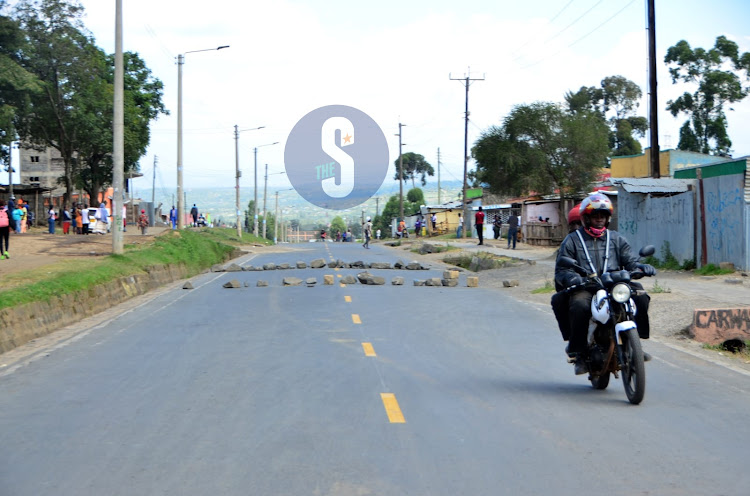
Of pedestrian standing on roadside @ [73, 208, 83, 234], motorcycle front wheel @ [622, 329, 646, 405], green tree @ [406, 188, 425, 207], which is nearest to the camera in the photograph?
motorcycle front wheel @ [622, 329, 646, 405]

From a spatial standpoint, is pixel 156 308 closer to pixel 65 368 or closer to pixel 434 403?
pixel 65 368

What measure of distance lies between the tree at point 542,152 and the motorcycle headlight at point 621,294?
35.1 metres

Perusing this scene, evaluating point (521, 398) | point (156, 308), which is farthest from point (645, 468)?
point (156, 308)

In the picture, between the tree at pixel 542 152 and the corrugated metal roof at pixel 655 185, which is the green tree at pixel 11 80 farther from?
the corrugated metal roof at pixel 655 185

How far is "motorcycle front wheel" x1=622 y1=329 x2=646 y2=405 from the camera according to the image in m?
7.25

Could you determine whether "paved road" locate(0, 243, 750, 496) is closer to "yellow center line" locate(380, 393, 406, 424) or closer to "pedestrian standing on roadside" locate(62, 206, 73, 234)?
"yellow center line" locate(380, 393, 406, 424)

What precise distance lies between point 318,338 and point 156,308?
6.27 m

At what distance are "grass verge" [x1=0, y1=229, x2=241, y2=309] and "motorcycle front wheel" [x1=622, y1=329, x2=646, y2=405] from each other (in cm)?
958

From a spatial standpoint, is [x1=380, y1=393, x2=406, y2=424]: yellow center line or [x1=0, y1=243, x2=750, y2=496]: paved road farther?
[x1=380, y1=393, x2=406, y2=424]: yellow center line

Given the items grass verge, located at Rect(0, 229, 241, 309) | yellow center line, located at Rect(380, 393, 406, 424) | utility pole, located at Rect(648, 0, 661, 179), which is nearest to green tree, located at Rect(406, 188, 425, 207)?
grass verge, located at Rect(0, 229, 241, 309)

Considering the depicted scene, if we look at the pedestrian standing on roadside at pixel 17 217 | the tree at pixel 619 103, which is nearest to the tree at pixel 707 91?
the tree at pixel 619 103

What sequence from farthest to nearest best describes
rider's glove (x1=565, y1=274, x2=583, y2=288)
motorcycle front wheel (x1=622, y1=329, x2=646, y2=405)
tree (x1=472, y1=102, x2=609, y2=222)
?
tree (x1=472, y1=102, x2=609, y2=222) < rider's glove (x1=565, y1=274, x2=583, y2=288) < motorcycle front wheel (x1=622, y1=329, x2=646, y2=405)

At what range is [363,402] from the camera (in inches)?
299

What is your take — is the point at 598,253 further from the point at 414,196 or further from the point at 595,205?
the point at 414,196
